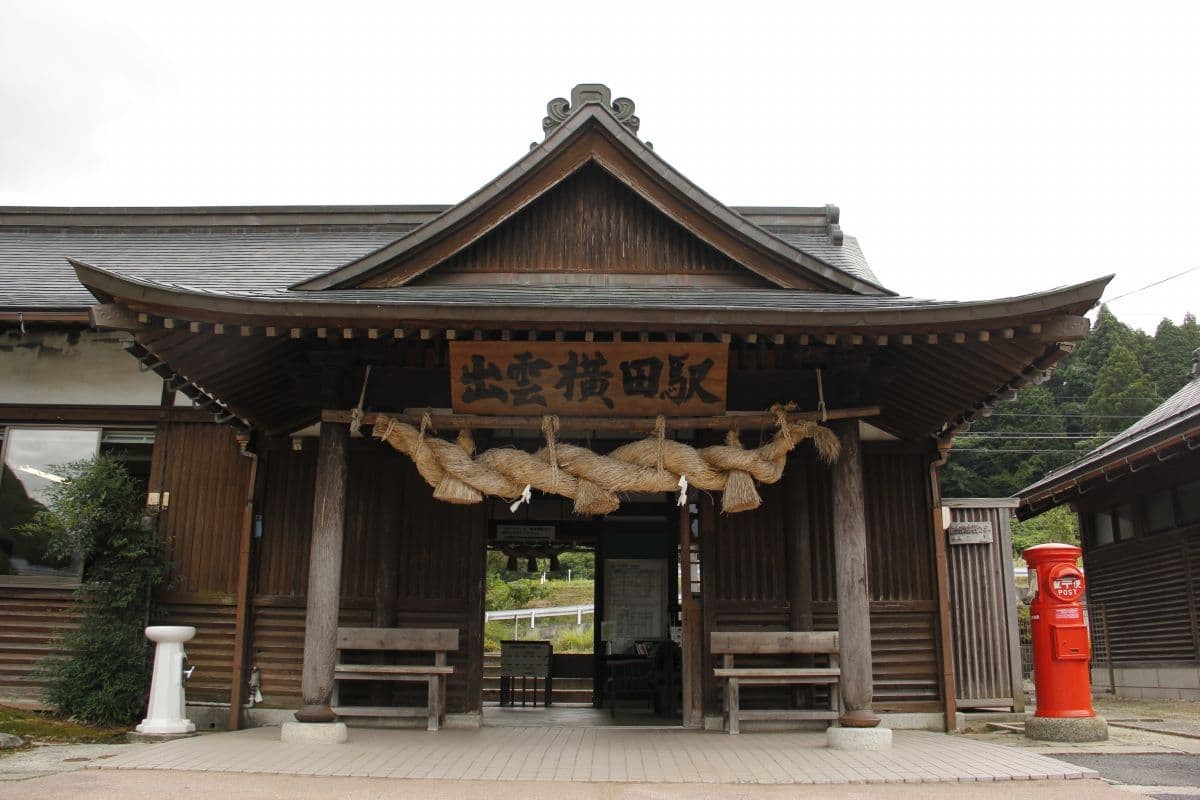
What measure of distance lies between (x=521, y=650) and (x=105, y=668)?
6.15m

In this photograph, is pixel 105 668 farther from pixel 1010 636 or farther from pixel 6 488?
pixel 1010 636

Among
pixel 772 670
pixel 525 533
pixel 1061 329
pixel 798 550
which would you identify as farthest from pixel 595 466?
pixel 525 533

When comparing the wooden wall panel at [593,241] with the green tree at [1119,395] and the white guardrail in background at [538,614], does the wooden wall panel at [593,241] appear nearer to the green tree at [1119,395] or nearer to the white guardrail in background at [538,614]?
the white guardrail in background at [538,614]

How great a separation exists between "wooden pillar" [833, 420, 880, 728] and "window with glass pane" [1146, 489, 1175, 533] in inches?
334

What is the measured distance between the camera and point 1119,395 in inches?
1598

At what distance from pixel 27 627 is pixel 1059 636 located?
423 inches

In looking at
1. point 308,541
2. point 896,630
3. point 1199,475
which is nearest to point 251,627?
point 308,541

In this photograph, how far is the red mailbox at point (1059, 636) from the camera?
892 cm

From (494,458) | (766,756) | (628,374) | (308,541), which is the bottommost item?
(766,756)

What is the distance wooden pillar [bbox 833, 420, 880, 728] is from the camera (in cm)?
798

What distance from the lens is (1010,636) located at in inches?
434

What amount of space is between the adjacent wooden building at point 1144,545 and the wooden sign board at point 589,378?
283 inches

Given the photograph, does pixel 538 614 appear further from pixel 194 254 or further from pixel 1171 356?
pixel 1171 356

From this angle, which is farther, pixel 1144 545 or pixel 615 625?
pixel 1144 545
